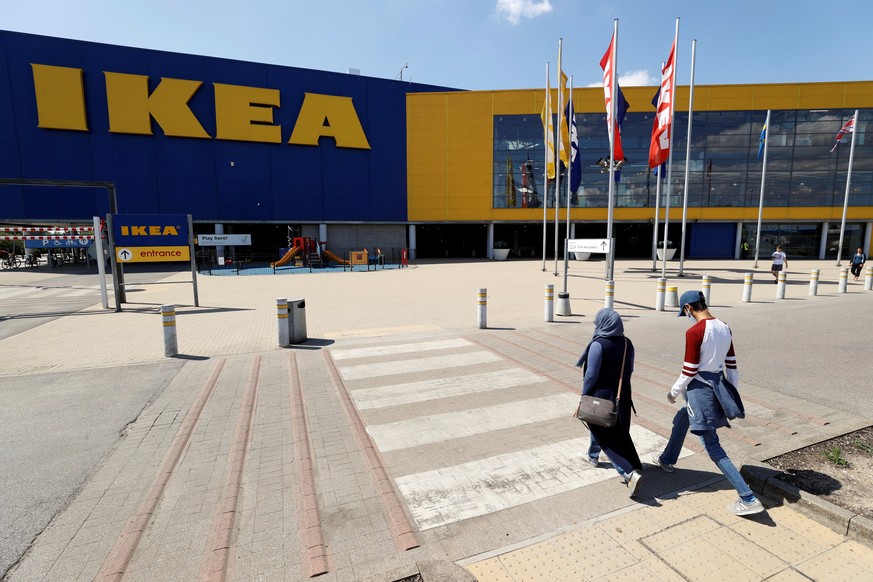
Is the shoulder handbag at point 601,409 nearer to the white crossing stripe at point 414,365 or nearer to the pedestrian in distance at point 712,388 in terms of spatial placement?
the pedestrian in distance at point 712,388

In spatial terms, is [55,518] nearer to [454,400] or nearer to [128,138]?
[454,400]

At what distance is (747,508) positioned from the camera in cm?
354

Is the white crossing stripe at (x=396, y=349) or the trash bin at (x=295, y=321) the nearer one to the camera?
the white crossing stripe at (x=396, y=349)

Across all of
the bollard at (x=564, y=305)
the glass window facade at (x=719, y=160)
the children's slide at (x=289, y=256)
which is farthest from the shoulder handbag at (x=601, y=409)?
the glass window facade at (x=719, y=160)

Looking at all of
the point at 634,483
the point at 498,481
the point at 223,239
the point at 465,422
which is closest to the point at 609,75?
the point at 465,422

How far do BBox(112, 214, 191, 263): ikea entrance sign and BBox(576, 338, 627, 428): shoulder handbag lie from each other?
562 inches

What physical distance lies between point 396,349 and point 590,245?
9.26m

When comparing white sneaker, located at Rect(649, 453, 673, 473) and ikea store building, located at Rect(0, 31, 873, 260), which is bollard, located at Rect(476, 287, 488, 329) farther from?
ikea store building, located at Rect(0, 31, 873, 260)

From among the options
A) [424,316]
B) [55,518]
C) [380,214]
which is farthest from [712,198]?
[55,518]

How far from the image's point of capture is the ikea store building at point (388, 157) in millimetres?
32656

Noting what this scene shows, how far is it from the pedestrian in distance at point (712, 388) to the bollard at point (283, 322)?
765cm

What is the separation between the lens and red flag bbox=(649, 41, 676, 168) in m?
19.1

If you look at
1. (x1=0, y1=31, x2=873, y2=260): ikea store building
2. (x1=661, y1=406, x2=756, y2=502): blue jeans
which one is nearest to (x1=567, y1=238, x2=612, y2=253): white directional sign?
(x1=661, y1=406, x2=756, y2=502): blue jeans

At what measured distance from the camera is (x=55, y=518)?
373 centimetres
